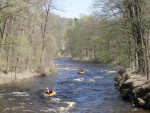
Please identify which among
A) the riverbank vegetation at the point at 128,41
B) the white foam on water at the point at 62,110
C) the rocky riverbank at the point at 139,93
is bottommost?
the white foam on water at the point at 62,110

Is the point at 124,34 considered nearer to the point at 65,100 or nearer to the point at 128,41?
the point at 128,41

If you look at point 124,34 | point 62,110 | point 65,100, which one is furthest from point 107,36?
point 62,110

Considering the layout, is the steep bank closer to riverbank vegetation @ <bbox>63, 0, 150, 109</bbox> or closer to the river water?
the river water

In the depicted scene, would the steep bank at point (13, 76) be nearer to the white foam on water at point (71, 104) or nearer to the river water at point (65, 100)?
the river water at point (65, 100)

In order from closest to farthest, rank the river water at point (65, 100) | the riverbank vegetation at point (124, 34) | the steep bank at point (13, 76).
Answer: the river water at point (65, 100), the riverbank vegetation at point (124, 34), the steep bank at point (13, 76)

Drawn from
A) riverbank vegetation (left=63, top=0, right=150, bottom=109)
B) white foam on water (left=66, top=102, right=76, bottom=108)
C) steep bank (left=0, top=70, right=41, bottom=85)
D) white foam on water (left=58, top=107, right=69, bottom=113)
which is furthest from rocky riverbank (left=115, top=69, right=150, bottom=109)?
steep bank (left=0, top=70, right=41, bottom=85)

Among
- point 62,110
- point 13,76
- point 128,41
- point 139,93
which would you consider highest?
point 128,41

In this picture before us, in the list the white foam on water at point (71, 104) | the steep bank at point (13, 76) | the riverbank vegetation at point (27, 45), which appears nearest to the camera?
the white foam on water at point (71, 104)

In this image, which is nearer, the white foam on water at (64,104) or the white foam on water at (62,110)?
the white foam on water at (62,110)

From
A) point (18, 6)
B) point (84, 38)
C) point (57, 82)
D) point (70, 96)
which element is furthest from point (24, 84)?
point (84, 38)

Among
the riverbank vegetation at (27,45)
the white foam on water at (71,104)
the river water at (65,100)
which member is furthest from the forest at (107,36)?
the white foam on water at (71,104)

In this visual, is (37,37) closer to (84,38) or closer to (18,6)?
(18,6)

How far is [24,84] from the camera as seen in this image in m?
30.9

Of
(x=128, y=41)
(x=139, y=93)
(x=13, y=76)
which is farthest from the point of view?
(x=13, y=76)
